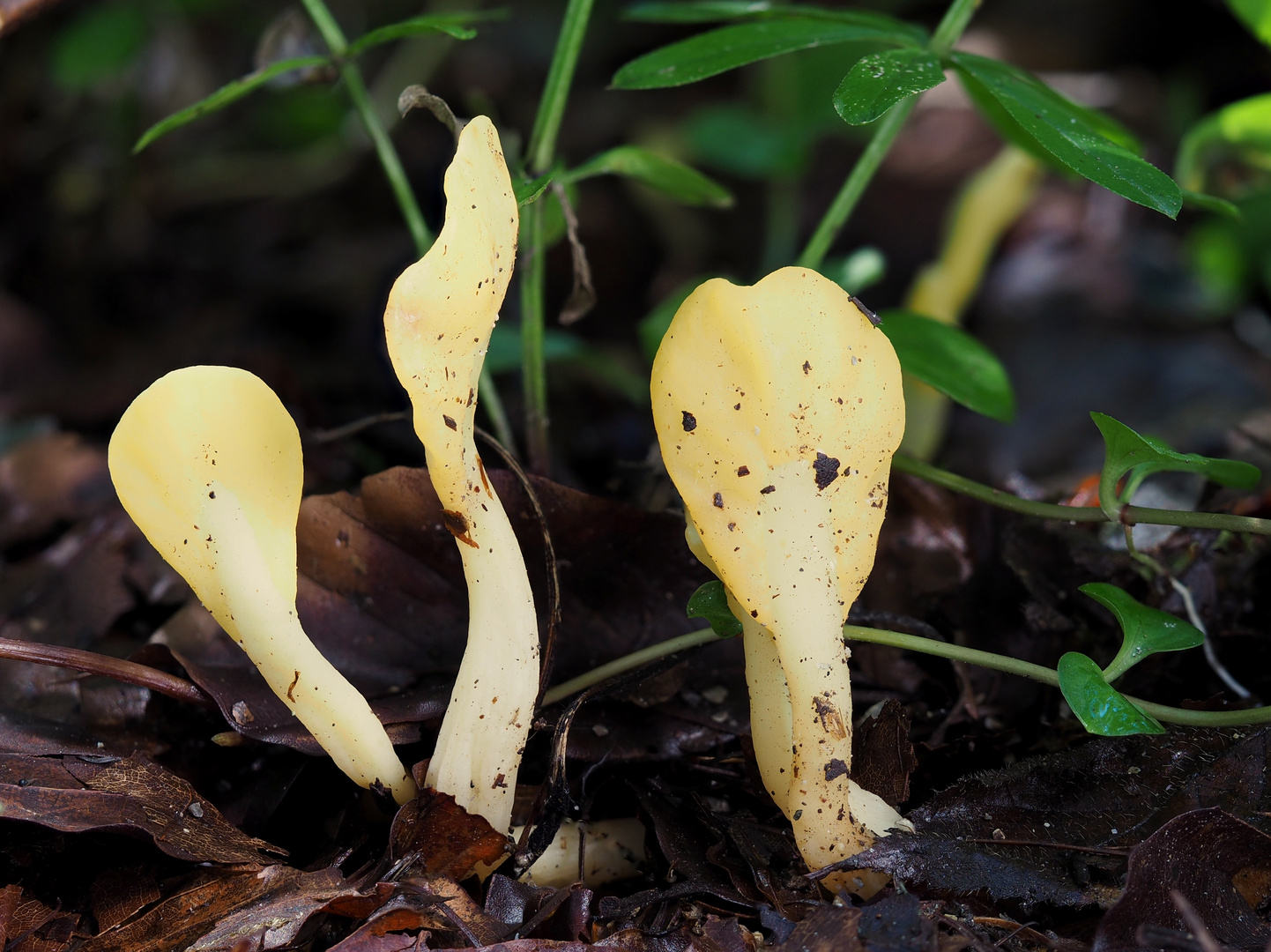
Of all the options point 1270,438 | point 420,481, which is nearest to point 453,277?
point 420,481

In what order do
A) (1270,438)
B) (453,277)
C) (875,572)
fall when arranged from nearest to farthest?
(453,277) < (875,572) < (1270,438)

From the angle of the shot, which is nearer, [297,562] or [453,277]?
[453,277]

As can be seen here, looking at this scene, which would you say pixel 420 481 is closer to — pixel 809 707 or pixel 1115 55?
pixel 809 707

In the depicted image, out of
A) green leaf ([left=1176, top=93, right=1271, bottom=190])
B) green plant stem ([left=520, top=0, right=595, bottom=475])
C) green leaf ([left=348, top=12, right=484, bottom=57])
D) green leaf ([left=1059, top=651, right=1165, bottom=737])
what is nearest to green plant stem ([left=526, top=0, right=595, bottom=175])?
green plant stem ([left=520, top=0, right=595, bottom=475])

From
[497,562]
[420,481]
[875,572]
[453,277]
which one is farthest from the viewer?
[875,572]


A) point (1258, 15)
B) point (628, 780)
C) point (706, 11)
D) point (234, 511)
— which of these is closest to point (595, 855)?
point (628, 780)

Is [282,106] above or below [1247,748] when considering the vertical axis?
above

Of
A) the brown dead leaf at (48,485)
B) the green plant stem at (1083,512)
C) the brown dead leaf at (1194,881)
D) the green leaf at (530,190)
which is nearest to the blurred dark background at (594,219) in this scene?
the brown dead leaf at (48,485)

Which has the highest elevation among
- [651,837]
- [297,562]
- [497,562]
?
[497,562]
